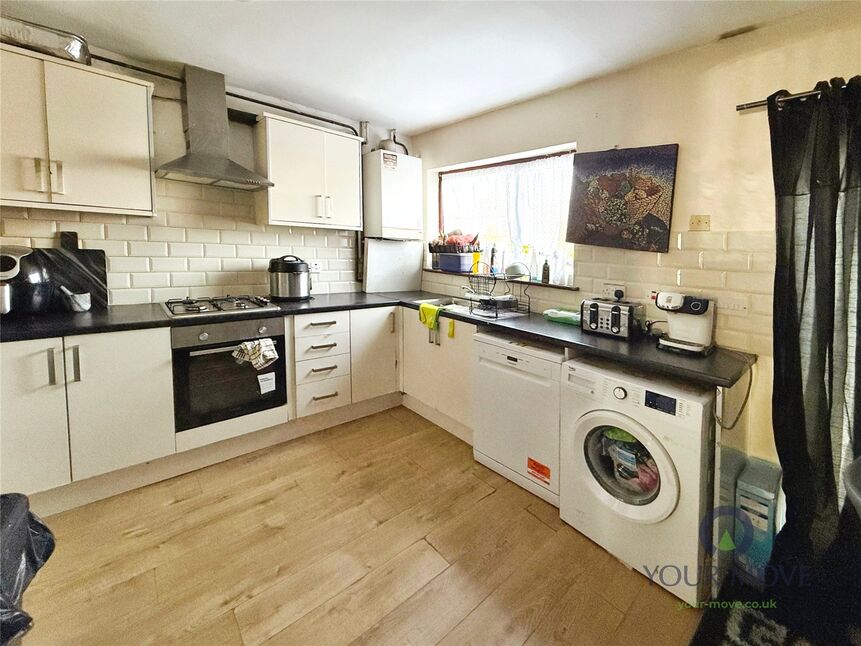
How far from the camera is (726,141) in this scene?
186cm

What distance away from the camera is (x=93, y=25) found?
77.9 inches

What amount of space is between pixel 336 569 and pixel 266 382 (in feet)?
4.05

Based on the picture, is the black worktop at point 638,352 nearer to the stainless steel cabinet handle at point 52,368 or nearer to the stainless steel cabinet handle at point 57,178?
the stainless steel cabinet handle at point 52,368

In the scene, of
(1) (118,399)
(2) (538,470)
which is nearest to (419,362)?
(2) (538,470)

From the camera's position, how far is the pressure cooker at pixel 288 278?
2.83m

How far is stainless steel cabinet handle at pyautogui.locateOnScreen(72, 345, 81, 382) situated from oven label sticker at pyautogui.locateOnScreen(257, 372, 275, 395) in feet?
2.77

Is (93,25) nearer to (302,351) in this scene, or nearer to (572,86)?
(302,351)

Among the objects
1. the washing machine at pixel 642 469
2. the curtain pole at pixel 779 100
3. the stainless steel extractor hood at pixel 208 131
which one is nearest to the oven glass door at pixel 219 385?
the stainless steel extractor hood at pixel 208 131

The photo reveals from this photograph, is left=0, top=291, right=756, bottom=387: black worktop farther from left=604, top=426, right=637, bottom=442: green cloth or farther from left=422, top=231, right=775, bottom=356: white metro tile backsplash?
left=604, top=426, right=637, bottom=442: green cloth

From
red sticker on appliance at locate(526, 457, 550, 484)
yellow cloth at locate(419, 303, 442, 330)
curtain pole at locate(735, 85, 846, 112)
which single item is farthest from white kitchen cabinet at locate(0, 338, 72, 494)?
curtain pole at locate(735, 85, 846, 112)

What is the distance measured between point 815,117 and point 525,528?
2.04 metres

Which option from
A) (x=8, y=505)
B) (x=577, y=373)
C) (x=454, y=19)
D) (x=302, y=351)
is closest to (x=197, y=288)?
(x=302, y=351)

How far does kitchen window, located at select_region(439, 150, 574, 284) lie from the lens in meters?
2.68

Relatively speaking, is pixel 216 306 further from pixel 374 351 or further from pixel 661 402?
pixel 661 402
